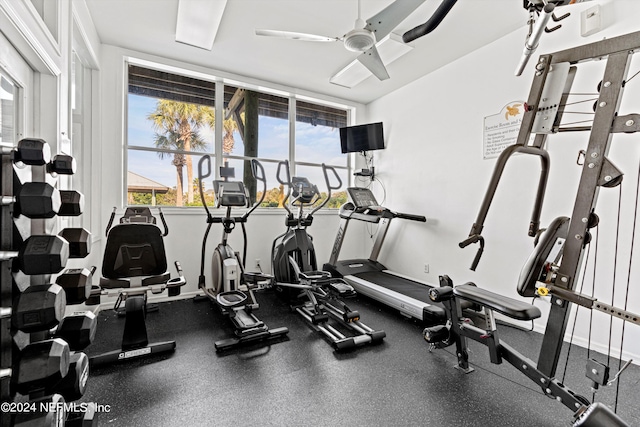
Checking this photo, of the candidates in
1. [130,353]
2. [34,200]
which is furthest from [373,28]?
[130,353]

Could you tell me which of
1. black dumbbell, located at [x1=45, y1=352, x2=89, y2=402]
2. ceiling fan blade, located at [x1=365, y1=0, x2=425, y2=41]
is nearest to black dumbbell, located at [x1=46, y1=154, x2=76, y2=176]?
black dumbbell, located at [x1=45, y1=352, x2=89, y2=402]

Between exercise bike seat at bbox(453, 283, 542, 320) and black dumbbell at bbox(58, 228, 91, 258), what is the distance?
2168 mm

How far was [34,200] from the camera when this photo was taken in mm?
1033

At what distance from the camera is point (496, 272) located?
10.6 feet

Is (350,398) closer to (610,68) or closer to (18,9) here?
(610,68)

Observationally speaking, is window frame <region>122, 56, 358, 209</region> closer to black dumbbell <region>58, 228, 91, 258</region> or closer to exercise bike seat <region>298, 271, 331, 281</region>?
exercise bike seat <region>298, 271, 331, 281</region>

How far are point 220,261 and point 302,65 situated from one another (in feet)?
9.16

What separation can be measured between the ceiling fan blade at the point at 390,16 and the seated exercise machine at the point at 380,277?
218cm

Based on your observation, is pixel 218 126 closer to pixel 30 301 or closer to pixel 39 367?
pixel 30 301

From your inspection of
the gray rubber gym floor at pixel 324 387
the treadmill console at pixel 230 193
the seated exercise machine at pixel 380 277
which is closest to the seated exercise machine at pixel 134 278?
the gray rubber gym floor at pixel 324 387

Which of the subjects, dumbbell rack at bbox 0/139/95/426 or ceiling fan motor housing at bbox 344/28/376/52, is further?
ceiling fan motor housing at bbox 344/28/376/52

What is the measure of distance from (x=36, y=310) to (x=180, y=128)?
3.53m

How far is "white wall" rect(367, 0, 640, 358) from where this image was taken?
2455 millimetres

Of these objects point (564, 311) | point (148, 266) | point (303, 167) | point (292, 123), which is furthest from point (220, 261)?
point (564, 311)
